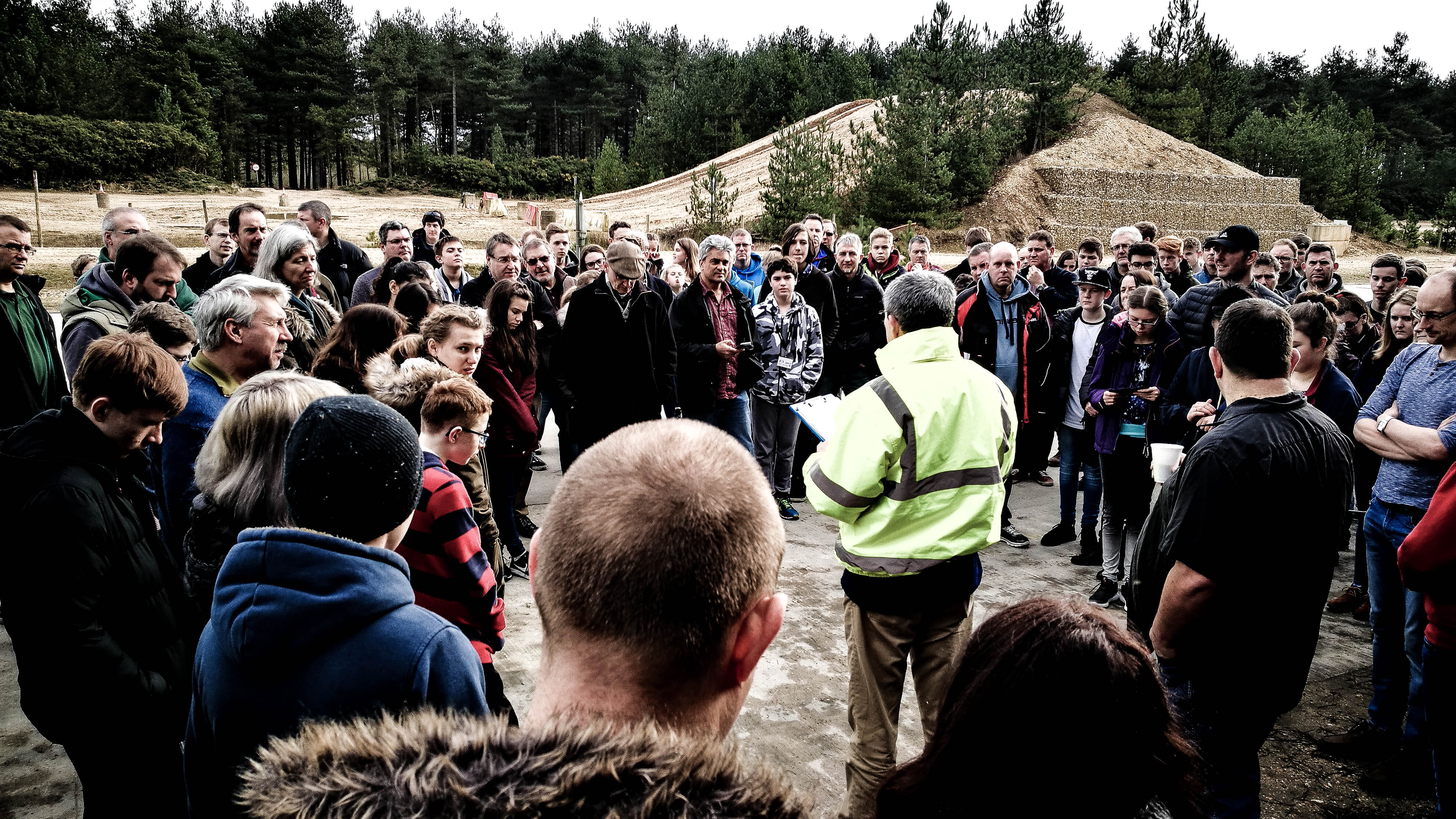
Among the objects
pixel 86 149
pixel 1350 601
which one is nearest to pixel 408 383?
pixel 1350 601

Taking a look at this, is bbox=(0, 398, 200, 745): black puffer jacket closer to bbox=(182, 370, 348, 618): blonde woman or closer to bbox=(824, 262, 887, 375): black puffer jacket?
bbox=(182, 370, 348, 618): blonde woman

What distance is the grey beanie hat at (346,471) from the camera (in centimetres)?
160

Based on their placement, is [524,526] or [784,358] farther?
[784,358]

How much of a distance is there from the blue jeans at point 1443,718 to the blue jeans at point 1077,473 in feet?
9.64

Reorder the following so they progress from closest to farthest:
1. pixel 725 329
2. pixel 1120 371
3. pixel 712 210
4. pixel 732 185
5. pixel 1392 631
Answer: pixel 1392 631
pixel 1120 371
pixel 725 329
pixel 712 210
pixel 732 185

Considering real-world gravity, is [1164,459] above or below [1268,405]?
below

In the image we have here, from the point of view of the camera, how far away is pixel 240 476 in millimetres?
2119

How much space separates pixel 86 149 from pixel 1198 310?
4592 cm

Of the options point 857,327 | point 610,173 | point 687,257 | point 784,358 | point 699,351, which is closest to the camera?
point 699,351

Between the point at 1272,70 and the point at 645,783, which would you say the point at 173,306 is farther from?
the point at 1272,70

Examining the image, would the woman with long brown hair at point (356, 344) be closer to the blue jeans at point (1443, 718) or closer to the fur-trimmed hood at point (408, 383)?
the fur-trimmed hood at point (408, 383)

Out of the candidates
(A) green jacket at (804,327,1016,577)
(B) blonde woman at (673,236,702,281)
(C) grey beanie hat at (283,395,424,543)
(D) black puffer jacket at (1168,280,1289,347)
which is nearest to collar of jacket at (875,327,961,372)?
(A) green jacket at (804,327,1016,577)

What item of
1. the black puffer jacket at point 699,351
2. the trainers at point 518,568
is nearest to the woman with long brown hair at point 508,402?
the trainers at point 518,568

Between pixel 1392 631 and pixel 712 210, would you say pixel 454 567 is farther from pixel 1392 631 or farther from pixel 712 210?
pixel 712 210
